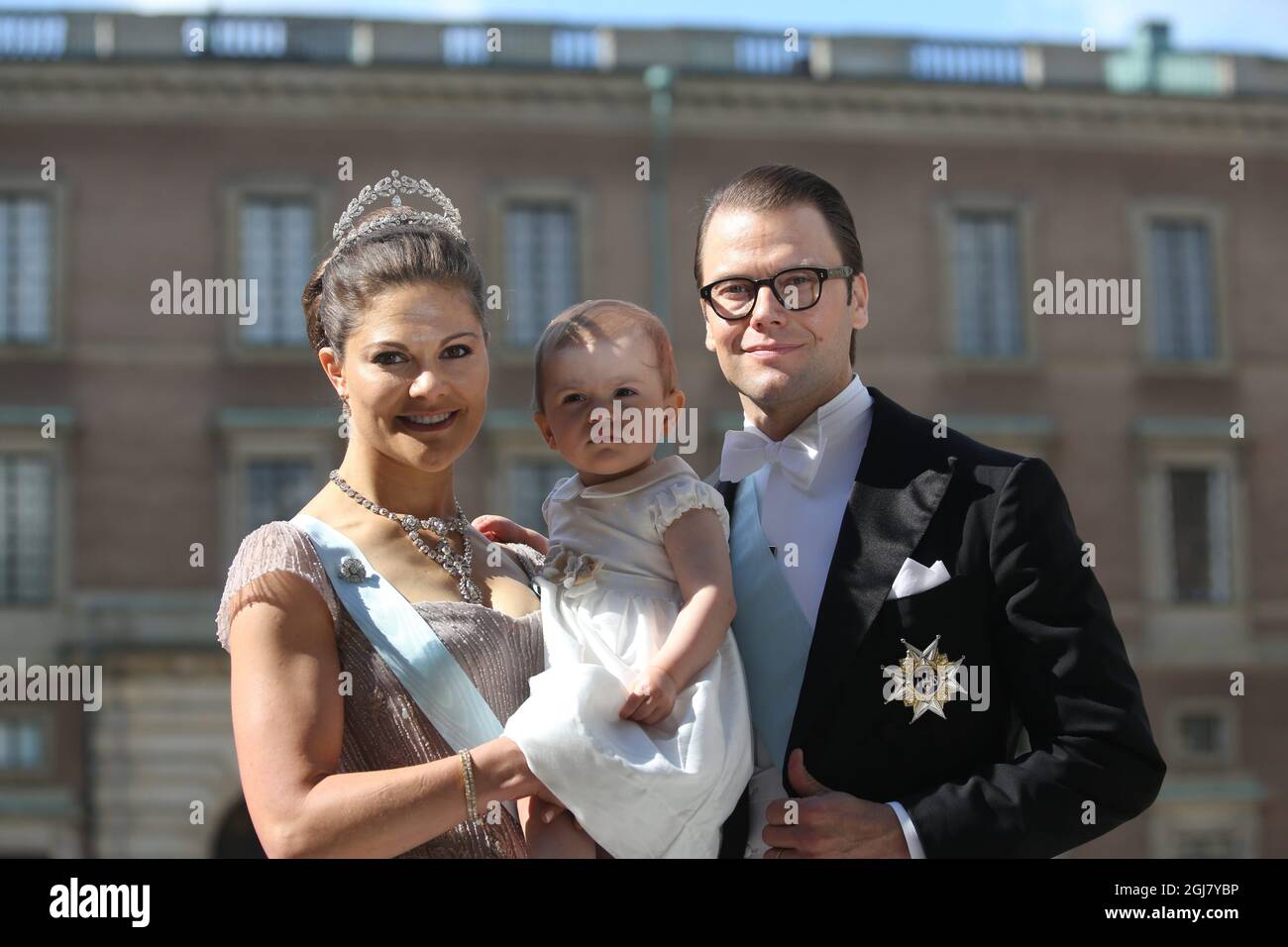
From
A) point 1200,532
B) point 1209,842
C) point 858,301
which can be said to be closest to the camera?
point 858,301

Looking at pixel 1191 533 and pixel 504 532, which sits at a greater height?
pixel 1191 533

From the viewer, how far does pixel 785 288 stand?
379 cm

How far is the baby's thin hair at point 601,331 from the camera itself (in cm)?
360

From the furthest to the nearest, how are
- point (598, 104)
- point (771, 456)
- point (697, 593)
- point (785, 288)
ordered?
point (598, 104) < point (771, 456) < point (785, 288) < point (697, 593)

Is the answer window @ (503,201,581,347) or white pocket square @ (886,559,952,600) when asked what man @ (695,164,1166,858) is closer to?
white pocket square @ (886,559,952,600)

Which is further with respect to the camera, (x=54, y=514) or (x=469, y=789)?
(x=54, y=514)

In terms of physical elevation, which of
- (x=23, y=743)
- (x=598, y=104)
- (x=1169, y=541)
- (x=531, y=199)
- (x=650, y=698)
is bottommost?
(x=23, y=743)

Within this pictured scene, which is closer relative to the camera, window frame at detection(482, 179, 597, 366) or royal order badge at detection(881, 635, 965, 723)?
royal order badge at detection(881, 635, 965, 723)

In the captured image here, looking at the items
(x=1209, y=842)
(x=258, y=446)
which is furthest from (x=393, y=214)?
(x=1209, y=842)

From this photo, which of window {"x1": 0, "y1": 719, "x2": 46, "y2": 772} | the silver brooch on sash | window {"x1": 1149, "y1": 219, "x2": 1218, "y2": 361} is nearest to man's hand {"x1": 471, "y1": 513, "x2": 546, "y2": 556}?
the silver brooch on sash

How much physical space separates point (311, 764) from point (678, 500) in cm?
90

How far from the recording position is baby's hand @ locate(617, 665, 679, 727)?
3320mm

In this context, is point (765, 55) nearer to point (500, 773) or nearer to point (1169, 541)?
point (1169, 541)
